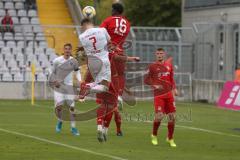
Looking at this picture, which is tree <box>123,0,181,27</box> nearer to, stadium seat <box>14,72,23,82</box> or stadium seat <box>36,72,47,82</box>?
stadium seat <box>36,72,47,82</box>

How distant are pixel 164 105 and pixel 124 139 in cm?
191

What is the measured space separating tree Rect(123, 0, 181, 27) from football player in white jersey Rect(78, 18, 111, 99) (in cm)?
5447

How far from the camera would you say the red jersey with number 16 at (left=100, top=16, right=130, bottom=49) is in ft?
64.2

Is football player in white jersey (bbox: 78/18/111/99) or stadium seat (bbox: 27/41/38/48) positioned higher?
football player in white jersey (bbox: 78/18/111/99)

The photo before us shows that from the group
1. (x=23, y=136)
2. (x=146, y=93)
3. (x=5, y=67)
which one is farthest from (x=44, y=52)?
(x=23, y=136)

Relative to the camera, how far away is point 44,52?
42.9 m

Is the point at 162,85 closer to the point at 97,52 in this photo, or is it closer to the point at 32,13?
the point at 97,52

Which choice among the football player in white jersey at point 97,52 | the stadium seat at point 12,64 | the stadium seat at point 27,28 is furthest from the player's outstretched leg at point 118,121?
the stadium seat at point 27,28

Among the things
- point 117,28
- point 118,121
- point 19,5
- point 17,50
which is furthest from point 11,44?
point 117,28

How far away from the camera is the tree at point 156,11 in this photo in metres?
73.6

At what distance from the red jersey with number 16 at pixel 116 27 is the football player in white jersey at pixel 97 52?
113 cm

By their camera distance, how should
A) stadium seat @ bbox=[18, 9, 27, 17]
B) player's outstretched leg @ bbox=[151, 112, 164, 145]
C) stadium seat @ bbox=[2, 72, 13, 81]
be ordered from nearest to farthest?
player's outstretched leg @ bbox=[151, 112, 164, 145] < stadium seat @ bbox=[2, 72, 13, 81] < stadium seat @ bbox=[18, 9, 27, 17]

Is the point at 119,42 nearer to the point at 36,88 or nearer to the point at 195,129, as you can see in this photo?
the point at 195,129

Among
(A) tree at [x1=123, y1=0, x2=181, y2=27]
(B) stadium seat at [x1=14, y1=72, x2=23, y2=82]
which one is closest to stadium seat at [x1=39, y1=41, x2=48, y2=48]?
(B) stadium seat at [x1=14, y1=72, x2=23, y2=82]
